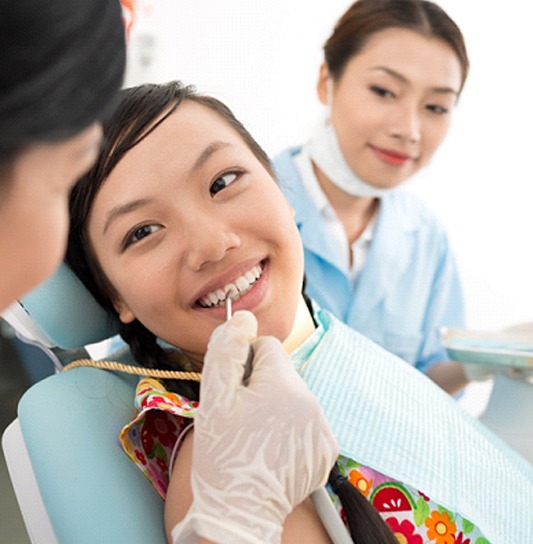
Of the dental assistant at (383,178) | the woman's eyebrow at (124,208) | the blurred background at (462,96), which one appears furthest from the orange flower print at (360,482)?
the blurred background at (462,96)

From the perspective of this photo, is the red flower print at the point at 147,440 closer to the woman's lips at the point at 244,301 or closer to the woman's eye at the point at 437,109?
the woman's lips at the point at 244,301

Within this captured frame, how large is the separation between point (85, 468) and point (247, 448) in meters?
0.27

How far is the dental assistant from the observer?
5.65 ft

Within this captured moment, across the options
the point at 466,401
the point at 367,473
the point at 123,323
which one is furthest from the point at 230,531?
the point at 466,401

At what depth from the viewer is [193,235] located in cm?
91

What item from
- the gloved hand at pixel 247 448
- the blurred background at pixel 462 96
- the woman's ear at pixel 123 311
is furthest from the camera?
the blurred background at pixel 462 96

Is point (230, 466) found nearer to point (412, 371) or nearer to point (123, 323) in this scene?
point (123, 323)

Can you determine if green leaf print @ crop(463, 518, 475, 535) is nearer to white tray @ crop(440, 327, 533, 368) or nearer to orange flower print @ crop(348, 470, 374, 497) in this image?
orange flower print @ crop(348, 470, 374, 497)

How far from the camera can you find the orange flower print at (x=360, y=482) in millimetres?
905

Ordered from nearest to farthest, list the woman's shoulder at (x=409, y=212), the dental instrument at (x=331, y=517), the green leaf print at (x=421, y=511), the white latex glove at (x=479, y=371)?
the dental instrument at (x=331, y=517), the green leaf print at (x=421, y=511), the white latex glove at (x=479, y=371), the woman's shoulder at (x=409, y=212)

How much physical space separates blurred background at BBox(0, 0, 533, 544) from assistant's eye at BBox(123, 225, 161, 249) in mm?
1772

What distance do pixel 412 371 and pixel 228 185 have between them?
52 centimetres

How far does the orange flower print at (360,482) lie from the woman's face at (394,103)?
1057 mm

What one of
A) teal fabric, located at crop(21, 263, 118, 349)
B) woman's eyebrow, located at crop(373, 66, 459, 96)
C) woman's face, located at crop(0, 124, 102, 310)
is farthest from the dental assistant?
woman's face, located at crop(0, 124, 102, 310)
